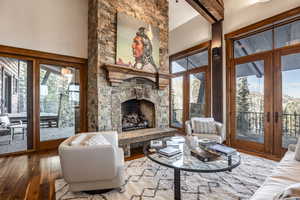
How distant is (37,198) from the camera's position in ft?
6.48

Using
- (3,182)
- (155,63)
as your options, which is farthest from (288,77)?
(3,182)

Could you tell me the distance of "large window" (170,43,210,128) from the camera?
5.00m

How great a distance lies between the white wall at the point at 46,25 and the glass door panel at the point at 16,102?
21.1 inches

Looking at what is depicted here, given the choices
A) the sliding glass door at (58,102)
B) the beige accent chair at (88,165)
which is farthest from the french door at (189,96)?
the beige accent chair at (88,165)

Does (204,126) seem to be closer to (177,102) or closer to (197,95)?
(197,95)

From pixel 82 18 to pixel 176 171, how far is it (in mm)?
4486

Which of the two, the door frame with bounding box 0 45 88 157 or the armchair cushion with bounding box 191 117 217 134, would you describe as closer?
the door frame with bounding box 0 45 88 157

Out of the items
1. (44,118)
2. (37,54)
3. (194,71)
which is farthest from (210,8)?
(44,118)

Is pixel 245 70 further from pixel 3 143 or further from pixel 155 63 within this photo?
pixel 3 143

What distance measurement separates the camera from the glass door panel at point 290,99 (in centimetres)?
317

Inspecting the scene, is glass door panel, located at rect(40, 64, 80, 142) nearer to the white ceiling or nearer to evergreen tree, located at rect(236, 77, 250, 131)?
the white ceiling

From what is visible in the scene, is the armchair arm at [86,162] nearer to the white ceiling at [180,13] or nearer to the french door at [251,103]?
the french door at [251,103]

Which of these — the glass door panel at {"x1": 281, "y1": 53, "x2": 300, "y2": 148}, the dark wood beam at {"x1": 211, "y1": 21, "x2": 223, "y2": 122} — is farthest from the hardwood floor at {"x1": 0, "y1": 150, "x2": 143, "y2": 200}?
the glass door panel at {"x1": 281, "y1": 53, "x2": 300, "y2": 148}

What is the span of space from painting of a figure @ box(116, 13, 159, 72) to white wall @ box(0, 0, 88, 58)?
3.65ft
